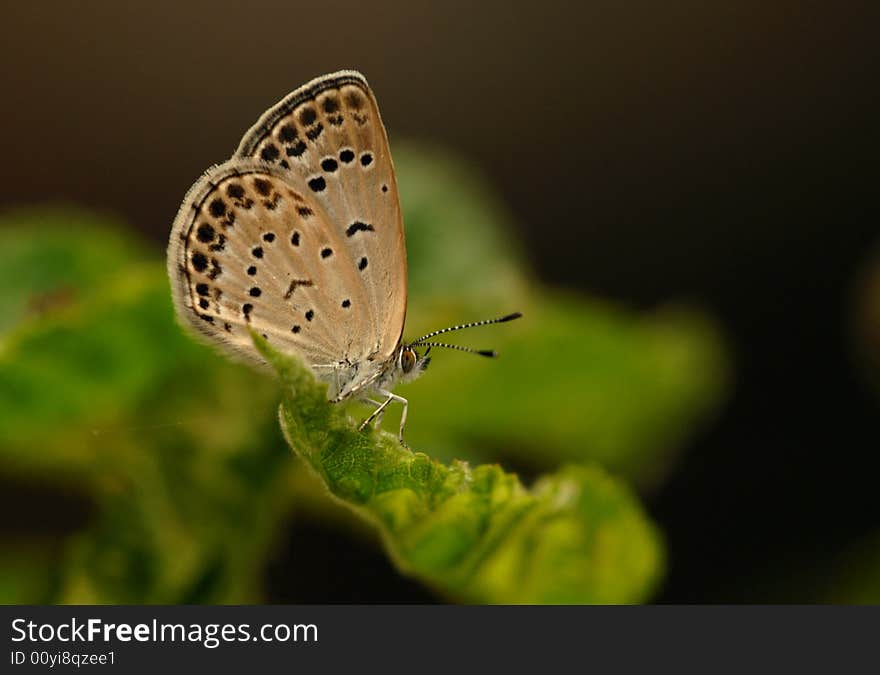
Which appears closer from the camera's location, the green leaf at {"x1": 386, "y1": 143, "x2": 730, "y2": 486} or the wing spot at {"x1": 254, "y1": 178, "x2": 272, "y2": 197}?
the wing spot at {"x1": 254, "y1": 178, "x2": 272, "y2": 197}

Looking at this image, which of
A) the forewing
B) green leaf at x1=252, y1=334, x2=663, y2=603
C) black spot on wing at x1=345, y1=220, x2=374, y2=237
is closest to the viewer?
green leaf at x1=252, y1=334, x2=663, y2=603

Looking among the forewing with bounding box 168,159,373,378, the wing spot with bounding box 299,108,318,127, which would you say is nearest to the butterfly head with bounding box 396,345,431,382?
the forewing with bounding box 168,159,373,378

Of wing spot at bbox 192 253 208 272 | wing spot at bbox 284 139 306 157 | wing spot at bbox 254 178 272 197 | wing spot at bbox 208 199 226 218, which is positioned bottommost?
wing spot at bbox 192 253 208 272

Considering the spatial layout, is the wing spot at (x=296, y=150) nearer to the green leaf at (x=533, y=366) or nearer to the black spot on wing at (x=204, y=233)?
the black spot on wing at (x=204, y=233)

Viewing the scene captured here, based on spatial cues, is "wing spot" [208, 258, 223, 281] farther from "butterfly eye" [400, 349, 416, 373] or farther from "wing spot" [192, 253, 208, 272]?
"butterfly eye" [400, 349, 416, 373]

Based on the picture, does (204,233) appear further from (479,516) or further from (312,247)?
(479,516)

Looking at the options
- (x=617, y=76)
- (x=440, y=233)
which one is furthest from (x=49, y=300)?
(x=617, y=76)

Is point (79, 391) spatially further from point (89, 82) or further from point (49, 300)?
point (89, 82)

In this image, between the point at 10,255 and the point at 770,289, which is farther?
the point at 770,289
